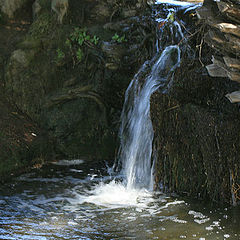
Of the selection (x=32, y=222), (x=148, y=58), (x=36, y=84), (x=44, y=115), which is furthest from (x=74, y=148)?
(x=32, y=222)

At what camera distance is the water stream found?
5.09 m

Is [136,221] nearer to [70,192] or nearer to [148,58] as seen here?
[70,192]

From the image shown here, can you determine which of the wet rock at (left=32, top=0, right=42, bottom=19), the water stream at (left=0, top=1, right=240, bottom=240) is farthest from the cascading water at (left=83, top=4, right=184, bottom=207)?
the wet rock at (left=32, top=0, right=42, bottom=19)

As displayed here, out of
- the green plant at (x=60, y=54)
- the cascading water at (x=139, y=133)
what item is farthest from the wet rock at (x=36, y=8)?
the cascading water at (x=139, y=133)

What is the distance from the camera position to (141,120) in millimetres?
7512

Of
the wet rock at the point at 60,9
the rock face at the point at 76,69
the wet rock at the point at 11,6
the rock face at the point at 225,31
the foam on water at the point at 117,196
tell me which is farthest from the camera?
the wet rock at the point at 11,6

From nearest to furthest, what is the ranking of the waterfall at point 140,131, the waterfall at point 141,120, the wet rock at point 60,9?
the waterfall at point 140,131 < the waterfall at point 141,120 < the wet rock at point 60,9

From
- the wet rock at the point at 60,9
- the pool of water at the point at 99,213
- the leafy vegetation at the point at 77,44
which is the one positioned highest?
the wet rock at the point at 60,9

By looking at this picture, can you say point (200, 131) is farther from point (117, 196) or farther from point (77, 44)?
point (77, 44)

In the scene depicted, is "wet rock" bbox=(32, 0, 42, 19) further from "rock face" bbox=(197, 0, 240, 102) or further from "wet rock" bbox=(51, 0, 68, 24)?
"rock face" bbox=(197, 0, 240, 102)

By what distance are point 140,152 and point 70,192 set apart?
62.4 inches

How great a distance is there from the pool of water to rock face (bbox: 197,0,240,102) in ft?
6.30

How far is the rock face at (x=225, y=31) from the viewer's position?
4949mm

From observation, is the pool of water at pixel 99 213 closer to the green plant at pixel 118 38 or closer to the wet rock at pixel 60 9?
the green plant at pixel 118 38
